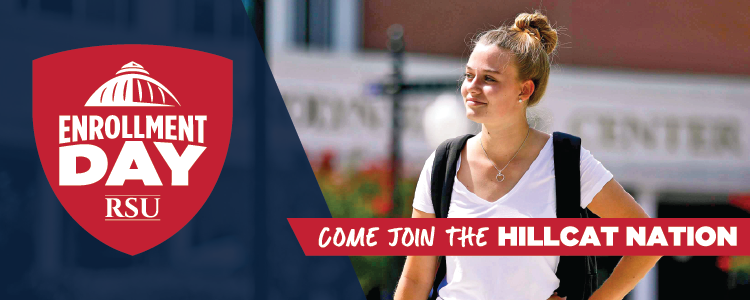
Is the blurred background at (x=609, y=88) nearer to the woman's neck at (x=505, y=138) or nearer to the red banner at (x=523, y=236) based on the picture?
the red banner at (x=523, y=236)

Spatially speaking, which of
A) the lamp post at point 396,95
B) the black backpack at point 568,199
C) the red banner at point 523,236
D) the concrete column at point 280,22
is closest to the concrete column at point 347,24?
the concrete column at point 280,22

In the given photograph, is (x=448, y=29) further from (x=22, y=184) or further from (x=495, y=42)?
(x=495, y=42)

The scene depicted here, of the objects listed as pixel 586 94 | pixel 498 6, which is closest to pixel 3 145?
pixel 498 6

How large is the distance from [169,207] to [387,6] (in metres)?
4.25

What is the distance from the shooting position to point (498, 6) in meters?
8.80

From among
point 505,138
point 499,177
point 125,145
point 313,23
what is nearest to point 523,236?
point 499,177

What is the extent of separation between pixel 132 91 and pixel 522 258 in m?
4.06

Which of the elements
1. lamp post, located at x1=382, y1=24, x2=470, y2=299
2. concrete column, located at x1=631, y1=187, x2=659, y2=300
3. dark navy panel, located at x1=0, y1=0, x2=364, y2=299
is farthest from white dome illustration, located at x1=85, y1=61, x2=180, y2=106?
concrete column, located at x1=631, y1=187, x2=659, y2=300

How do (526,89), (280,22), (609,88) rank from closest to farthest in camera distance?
(526,89), (280,22), (609,88)

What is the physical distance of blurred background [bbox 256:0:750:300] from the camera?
27.3ft

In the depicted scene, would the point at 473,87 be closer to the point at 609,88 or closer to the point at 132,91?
the point at 132,91

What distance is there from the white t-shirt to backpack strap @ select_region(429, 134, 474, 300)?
0.22 ft

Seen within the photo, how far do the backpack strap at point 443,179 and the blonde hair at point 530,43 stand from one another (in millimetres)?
247

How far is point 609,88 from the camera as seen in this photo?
29.0ft
